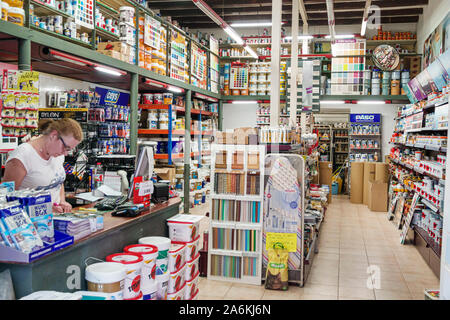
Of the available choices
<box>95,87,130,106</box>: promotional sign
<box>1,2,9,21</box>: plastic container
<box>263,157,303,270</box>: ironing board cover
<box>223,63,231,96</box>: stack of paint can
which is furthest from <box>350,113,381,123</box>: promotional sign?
<box>1,2,9,21</box>: plastic container

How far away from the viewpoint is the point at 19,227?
6.20ft

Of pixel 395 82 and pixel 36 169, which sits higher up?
pixel 395 82

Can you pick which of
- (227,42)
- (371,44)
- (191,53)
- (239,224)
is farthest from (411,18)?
(239,224)

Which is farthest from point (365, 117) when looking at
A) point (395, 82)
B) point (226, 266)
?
point (226, 266)

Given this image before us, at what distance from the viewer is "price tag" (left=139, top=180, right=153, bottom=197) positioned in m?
3.21

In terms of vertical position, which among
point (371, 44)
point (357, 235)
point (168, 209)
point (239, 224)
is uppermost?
point (371, 44)

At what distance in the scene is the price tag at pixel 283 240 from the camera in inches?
171

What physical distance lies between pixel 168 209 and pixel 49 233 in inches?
62.0

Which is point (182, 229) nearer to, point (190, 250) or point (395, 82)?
point (190, 250)

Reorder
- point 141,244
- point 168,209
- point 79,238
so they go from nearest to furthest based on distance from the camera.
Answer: point 79,238 → point 141,244 → point 168,209

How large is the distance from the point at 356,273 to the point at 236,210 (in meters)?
1.76

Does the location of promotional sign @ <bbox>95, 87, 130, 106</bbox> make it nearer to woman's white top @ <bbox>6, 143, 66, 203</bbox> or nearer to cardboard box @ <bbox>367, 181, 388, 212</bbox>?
woman's white top @ <bbox>6, 143, 66, 203</bbox>

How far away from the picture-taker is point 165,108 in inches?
298

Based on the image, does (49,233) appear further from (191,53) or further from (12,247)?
(191,53)
